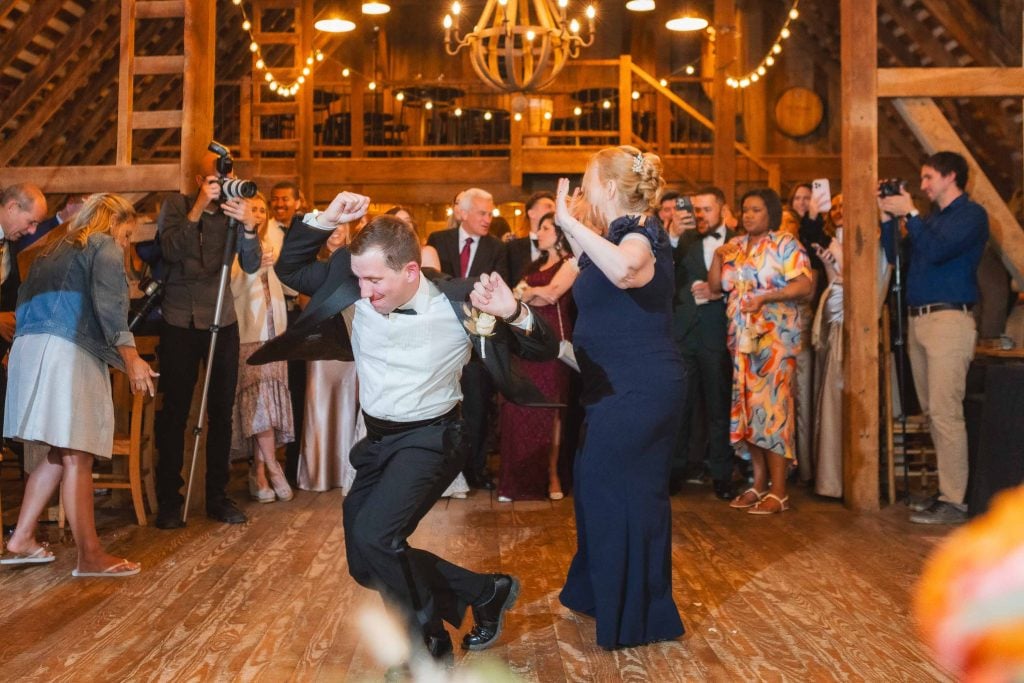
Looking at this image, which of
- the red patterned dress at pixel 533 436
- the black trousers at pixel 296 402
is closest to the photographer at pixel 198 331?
the black trousers at pixel 296 402

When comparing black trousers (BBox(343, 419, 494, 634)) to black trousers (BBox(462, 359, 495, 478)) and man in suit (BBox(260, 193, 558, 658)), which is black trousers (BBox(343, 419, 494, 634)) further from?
black trousers (BBox(462, 359, 495, 478))

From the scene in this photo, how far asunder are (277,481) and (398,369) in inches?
126

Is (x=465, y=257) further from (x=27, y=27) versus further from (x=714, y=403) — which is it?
(x=27, y=27)

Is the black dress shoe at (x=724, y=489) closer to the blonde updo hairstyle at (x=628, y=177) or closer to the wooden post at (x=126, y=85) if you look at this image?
the blonde updo hairstyle at (x=628, y=177)

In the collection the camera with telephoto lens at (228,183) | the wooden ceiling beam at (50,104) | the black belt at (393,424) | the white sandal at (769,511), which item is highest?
the wooden ceiling beam at (50,104)

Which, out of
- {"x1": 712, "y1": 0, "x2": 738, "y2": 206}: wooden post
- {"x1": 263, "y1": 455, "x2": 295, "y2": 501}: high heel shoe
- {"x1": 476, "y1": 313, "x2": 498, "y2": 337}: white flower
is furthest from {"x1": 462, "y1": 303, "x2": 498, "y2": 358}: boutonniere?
{"x1": 712, "y1": 0, "x2": 738, "y2": 206}: wooden post

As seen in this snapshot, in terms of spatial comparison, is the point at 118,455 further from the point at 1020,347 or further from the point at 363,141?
the point at 363,141

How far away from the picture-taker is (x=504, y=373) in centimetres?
310

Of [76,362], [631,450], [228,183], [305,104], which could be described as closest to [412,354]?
[631,450]

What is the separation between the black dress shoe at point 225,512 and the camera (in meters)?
5.43

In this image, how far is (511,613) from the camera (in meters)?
3.85

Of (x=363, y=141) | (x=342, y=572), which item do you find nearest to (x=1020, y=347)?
(x=342, y=572)

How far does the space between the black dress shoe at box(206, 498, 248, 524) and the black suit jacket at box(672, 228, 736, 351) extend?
94.4 inches

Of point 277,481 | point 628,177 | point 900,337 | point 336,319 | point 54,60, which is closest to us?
point 336,319
